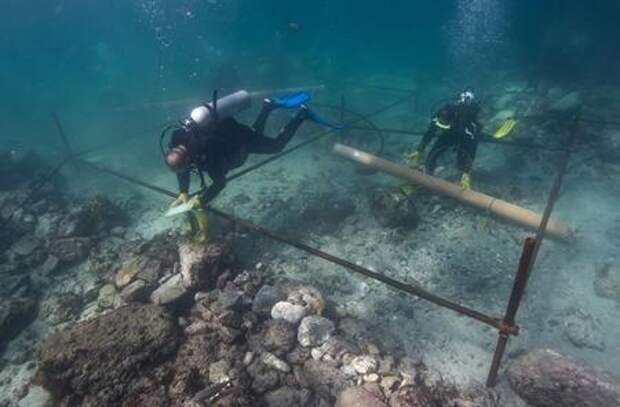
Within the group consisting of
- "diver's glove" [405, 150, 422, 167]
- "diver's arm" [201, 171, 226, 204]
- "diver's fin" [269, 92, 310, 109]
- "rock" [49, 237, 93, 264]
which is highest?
"diver's fin" [269, 92, 310, 109]

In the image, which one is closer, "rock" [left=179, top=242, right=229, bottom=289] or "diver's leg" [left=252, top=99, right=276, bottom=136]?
"rock" [left=179, top=242, right=229, bottom=289]

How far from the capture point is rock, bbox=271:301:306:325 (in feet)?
17.9

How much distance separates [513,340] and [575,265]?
204cm

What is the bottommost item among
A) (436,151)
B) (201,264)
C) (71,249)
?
(71,249)

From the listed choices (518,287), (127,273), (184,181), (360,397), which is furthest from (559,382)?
(127,273)

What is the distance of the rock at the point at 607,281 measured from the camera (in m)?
5.89

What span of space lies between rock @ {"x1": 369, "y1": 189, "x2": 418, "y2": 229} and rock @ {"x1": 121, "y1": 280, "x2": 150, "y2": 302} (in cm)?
426

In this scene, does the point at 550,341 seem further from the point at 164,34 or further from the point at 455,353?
the point at 164,34

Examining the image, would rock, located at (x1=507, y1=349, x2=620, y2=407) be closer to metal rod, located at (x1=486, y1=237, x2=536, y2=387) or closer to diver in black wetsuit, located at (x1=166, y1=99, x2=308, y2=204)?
metal rod, located at (x1=486, y1=237, x2=536, y2=387)

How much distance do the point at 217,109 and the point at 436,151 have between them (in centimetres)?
464

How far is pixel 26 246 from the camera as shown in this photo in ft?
27.9

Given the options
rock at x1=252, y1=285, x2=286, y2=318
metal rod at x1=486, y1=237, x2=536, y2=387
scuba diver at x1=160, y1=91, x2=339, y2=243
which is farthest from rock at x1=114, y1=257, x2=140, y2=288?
metal rod at x1=486, y1=237, x2=536, y2=387

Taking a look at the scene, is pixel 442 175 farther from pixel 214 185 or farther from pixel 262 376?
pixel 262 376

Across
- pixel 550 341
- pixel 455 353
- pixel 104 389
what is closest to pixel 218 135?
pixel 104 389
